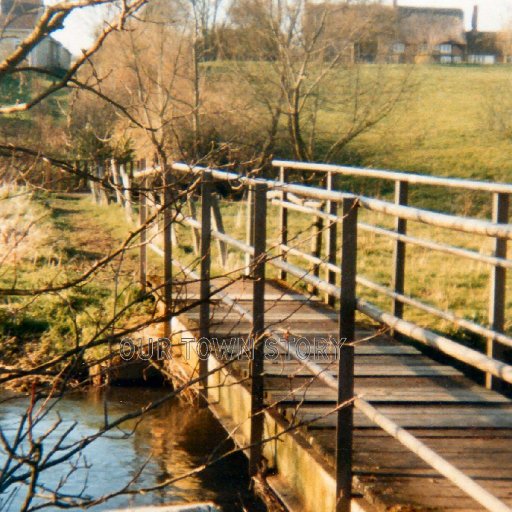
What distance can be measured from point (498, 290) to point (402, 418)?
4.55 feet

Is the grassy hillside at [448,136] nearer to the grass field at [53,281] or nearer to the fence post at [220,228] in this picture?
the grass field at [53,281]

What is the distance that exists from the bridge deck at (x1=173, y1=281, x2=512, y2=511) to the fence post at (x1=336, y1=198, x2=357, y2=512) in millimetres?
60

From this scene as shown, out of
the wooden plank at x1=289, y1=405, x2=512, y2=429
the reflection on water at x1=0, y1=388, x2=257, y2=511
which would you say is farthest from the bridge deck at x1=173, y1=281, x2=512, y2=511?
the reflection on water at x1=0, y1=388, x2=257, y2=511

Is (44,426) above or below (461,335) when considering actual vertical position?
below

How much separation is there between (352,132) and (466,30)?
1805 inches

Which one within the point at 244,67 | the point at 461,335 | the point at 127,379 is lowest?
the point at 127,379

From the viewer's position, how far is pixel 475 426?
426 centimetres

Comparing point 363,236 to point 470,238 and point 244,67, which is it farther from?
point 244,67

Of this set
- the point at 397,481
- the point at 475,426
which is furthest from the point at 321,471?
the point at 475,426

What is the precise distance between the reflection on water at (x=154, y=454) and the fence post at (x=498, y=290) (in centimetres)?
153

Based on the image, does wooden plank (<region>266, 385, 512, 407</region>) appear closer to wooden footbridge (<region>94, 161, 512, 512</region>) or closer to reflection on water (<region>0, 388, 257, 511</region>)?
wooden footbridge (<region>94, 161, 512, 512</region>)

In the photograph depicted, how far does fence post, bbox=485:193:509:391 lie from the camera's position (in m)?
5.22

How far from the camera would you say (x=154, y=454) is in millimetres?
6555

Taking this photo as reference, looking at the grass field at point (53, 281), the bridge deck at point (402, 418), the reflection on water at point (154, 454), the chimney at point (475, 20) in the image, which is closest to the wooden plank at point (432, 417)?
the bridge deck at point (402, 418)
